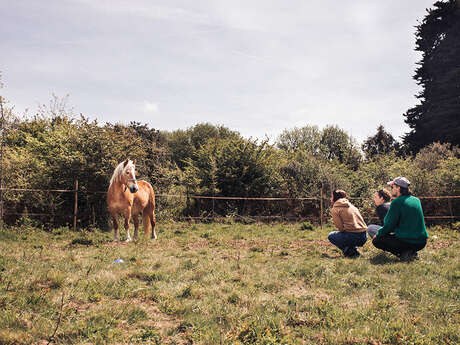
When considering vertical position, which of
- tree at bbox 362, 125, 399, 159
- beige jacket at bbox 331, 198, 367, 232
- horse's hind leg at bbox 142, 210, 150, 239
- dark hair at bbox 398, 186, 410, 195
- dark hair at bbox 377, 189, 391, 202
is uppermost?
tree at bbox 362, 125, 399, 159

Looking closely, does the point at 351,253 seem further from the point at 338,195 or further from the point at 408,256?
the point at 338,195

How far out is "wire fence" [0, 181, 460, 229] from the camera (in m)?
10.8

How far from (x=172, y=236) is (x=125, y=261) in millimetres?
3999

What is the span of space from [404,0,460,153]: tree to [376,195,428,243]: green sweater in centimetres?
2557

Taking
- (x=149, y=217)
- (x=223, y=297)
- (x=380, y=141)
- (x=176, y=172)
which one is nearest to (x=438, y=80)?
(x=380, y=141)

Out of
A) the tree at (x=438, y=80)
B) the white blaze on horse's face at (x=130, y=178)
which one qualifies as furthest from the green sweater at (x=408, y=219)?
the tree at (x=438, y=80)

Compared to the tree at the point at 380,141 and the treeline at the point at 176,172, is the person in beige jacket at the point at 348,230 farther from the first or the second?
the tree at the point at 380,141

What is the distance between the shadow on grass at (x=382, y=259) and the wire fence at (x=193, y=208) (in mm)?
5801

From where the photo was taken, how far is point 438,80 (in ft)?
95.5

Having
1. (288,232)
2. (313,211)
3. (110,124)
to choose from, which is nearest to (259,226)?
(288,232)

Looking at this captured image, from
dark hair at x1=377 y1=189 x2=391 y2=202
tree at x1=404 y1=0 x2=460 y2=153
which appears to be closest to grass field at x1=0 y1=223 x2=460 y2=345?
dark hair at x1=377 y1=189 x2=391 y2=202

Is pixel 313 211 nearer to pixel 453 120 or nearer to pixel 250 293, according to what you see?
pixel 250 293

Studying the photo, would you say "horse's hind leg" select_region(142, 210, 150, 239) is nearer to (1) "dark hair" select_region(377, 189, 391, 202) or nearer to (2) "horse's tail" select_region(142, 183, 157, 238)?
(2) "horse's tail" select_region(142, 183, 157, 238)

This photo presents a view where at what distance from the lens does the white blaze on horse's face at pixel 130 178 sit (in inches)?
345
